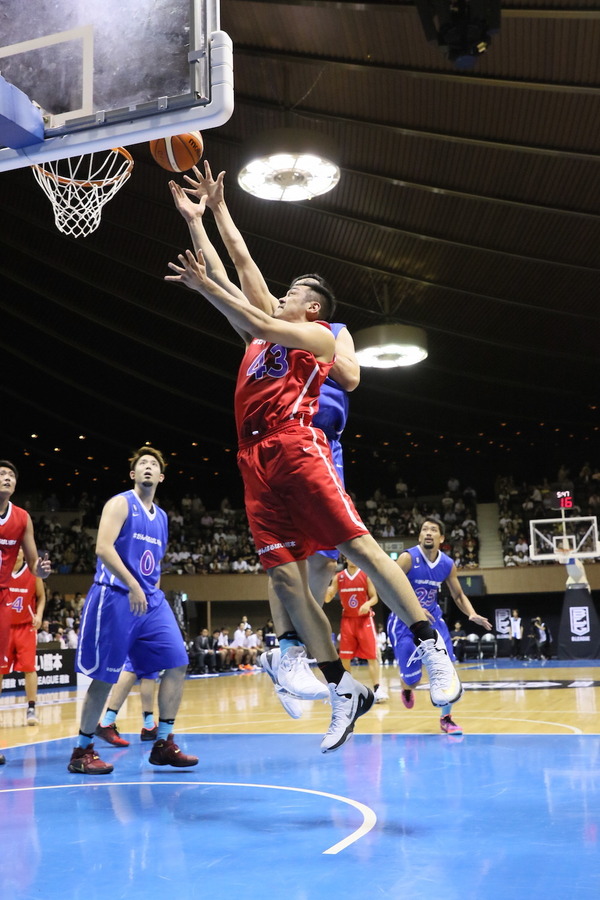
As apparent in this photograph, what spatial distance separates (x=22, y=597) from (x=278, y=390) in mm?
7481

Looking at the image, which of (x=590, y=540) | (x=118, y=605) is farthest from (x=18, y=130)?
(x=590, y=540)

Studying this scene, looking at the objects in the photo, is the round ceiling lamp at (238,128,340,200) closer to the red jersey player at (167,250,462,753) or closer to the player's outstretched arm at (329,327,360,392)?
the player's outstretched arm at (329,327,360,392)

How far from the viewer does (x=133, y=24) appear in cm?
436

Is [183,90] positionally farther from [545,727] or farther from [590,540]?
[590,540]

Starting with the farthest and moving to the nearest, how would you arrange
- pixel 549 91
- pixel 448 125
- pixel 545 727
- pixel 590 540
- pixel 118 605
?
pixel 590 540 < pixel 448 125 < pixel 549 91 < pixel 545 727 < pixel 118 605

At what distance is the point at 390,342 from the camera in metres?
20.0

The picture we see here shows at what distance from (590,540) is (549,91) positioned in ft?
50.9

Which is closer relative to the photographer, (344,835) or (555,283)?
(344,835)

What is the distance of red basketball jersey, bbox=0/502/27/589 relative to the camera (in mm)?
7211

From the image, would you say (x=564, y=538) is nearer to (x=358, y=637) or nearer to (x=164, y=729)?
(x=358, y=637)

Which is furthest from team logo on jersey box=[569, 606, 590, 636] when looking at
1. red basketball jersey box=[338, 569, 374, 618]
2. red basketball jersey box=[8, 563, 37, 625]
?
red basketball jersey box=[8, 563, 37, 625]

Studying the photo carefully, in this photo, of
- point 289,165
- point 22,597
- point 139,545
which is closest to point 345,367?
point 139,545

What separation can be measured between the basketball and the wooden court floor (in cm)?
390

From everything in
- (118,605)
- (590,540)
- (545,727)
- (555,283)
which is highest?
(555,283)
